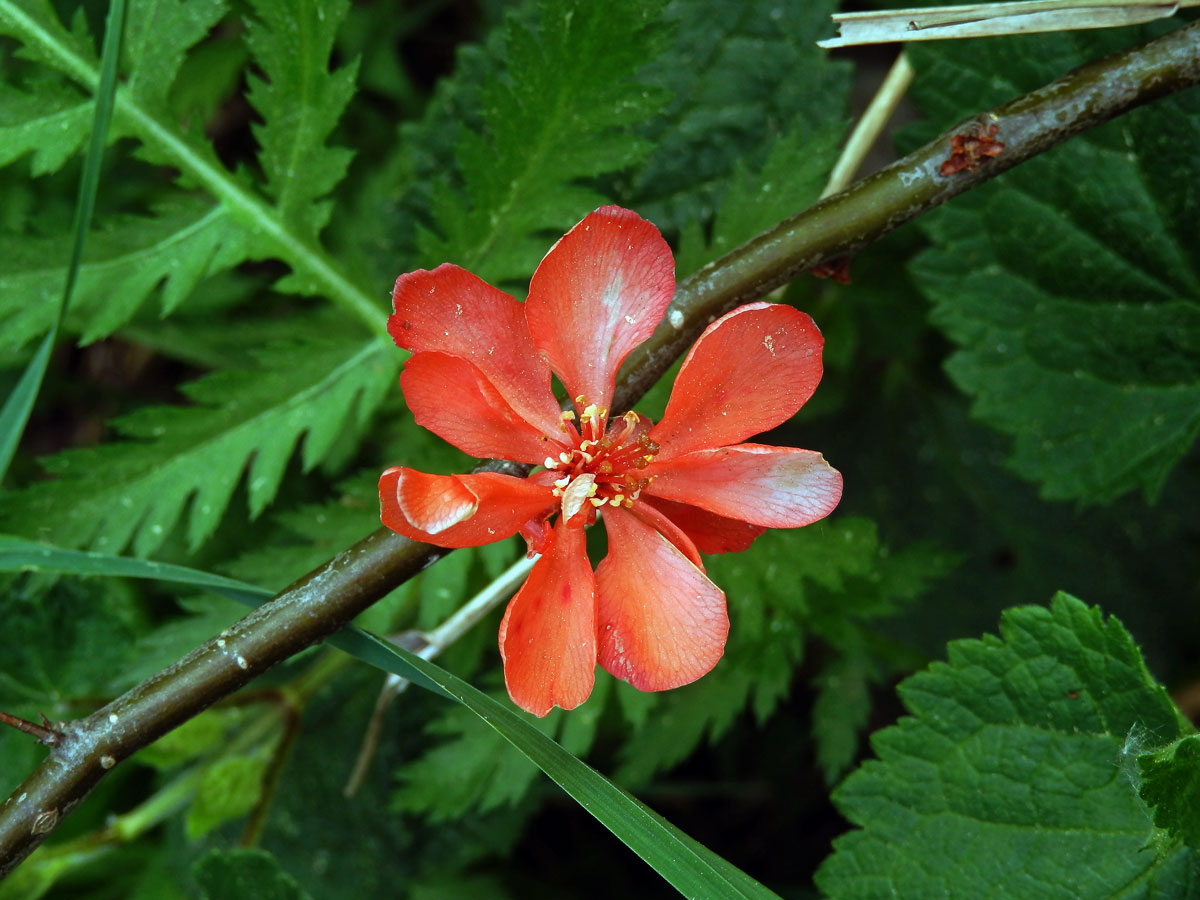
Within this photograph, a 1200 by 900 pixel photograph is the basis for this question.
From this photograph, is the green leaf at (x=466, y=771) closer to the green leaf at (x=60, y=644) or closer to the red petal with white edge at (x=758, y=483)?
the green leaf at (x=60, y=644)

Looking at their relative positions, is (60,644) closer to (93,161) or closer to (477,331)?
(93,161)

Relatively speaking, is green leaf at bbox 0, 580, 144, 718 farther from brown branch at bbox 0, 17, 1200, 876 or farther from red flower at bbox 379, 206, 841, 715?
red flower at bbox 379, 206, 841, 715

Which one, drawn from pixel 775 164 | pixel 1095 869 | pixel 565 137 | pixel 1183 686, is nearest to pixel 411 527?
pixel 565 137

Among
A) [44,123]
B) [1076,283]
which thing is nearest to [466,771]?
[44,123]

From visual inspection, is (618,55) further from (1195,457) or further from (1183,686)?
(1183,686)

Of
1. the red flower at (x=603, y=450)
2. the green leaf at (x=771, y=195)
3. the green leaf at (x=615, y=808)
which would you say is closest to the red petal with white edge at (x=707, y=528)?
the red flower at (x=603, y=450)

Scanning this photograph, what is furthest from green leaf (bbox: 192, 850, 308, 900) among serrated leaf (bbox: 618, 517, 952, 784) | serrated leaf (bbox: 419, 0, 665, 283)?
serrated leaf (bbox: 419, 0, 665, 283)
